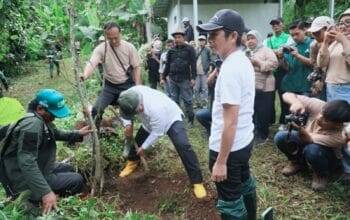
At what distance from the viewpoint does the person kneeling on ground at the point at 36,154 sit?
11.3 ft

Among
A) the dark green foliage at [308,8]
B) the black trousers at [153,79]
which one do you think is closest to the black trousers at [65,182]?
the black trousers at [153,79]

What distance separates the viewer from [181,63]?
7043 mm

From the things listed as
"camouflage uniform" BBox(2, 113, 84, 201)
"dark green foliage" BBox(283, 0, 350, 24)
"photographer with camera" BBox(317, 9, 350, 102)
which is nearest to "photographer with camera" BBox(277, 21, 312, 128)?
"photographer with camera" BBox(317, 9, 350, 102)

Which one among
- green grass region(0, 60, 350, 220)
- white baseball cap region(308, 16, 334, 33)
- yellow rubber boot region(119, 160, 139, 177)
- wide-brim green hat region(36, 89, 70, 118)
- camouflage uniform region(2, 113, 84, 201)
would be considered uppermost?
white baseball cap region(308, 16, 334, 33)

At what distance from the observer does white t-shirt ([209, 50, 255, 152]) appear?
9.08 feet

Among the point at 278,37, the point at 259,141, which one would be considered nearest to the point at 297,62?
the point at 278,37

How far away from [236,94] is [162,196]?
1.90m

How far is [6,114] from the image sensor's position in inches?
49.3

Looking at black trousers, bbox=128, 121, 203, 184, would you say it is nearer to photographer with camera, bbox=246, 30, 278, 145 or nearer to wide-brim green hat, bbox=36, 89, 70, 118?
wide-brim green hat, bbox=36, 89, 70, 118

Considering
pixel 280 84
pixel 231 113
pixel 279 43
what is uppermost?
pixel 231 113

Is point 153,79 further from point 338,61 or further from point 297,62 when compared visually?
point 338,61

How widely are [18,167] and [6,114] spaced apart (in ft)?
8.52

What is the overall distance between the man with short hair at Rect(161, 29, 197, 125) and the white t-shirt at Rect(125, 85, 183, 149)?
2.75 meters

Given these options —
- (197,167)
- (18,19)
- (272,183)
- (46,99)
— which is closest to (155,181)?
(197,167)
